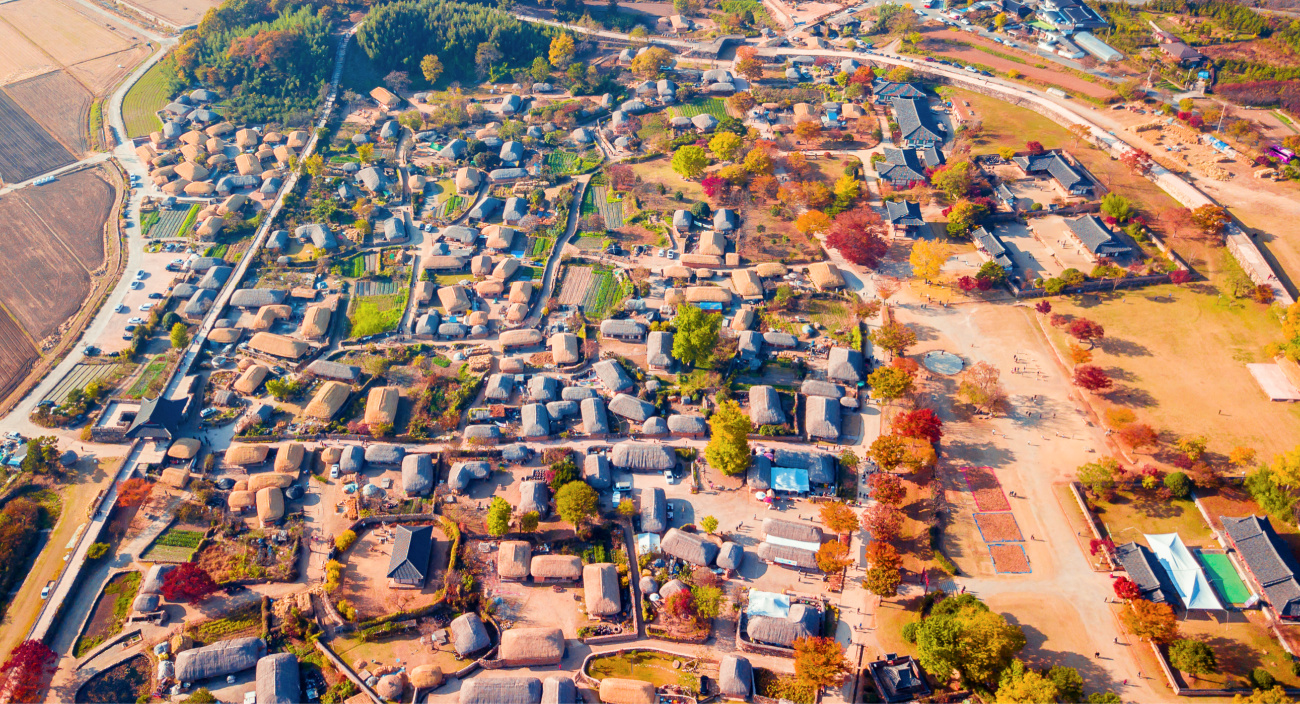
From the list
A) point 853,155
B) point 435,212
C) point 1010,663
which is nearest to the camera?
point 1010,663

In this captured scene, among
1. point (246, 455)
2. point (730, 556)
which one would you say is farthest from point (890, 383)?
point (246, 455)

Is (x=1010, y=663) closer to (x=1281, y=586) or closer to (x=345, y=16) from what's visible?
(x=1281, y=586)

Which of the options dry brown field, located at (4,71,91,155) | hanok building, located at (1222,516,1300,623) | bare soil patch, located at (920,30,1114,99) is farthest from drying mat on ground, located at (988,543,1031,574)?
dry brown field, located at (4,71,91,155)

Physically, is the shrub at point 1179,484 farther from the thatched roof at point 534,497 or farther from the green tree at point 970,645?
the thatched roof at point 534,497

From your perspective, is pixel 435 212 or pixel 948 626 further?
pixel 435 212

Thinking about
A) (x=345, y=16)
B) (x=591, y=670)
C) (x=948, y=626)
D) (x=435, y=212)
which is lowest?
(x=591, y=670)

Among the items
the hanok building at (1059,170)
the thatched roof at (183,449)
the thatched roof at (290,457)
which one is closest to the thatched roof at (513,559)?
the thatched roof at (290,457)

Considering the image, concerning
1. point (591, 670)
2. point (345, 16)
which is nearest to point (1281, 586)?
point (591, 670)
